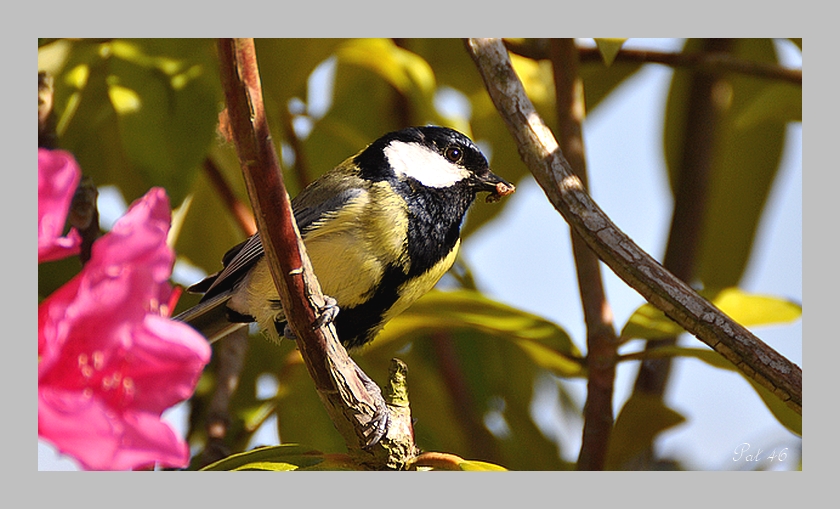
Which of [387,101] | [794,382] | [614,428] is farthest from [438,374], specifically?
[794,382]

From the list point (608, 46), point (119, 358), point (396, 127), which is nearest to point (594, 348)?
point (608, 46)

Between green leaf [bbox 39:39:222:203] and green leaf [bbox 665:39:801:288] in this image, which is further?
green leaf [bbox 665:39:801:288]

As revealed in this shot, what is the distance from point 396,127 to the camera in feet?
4.52

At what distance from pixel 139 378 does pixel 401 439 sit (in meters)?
0.44

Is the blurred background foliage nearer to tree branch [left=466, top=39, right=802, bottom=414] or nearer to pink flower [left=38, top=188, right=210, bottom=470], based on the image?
tree branch [left=466, top=39, right=802, bottom=414]

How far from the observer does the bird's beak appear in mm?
1089

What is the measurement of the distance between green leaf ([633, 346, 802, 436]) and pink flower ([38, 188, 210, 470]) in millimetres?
672

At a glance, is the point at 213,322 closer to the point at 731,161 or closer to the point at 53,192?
the point at 53,192

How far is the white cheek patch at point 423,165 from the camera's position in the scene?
106cm

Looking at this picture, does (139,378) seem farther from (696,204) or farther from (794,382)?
(696,204)

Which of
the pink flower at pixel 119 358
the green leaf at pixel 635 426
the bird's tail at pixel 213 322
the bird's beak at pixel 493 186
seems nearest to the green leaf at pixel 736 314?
the green leaf at pixel 635 426

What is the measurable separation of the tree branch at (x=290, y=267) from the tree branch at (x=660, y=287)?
28cm

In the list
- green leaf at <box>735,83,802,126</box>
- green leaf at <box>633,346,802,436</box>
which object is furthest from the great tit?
green leaf at <box>735,83,802,126</box>

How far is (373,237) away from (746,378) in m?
0.45
